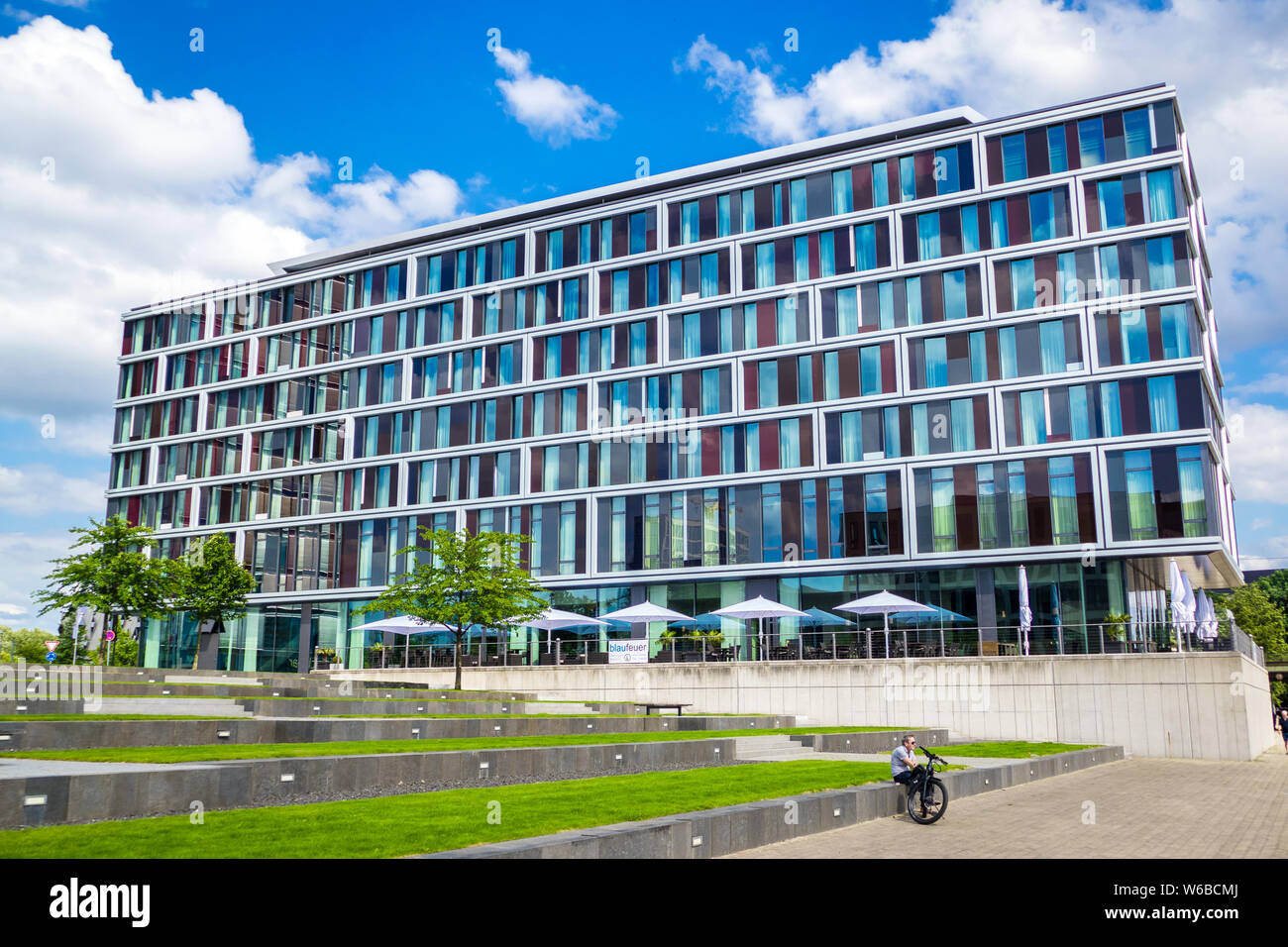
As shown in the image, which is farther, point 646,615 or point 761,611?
point 646,615

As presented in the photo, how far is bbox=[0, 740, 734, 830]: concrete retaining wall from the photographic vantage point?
35.0ft

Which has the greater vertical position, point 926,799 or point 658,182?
point 658,182

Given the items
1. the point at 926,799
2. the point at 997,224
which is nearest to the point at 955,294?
the point at 997,224

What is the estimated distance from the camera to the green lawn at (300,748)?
1456 cm

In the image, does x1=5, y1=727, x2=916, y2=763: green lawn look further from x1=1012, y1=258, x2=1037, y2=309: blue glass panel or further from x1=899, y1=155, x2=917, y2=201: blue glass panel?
x1=899, y1=155, x2=917, y2=201: blue glass panel

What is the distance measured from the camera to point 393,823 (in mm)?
11188

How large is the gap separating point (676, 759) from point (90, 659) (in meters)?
42.2

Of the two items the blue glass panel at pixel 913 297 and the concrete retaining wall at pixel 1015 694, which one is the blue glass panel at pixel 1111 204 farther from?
the concrete retaining wall at pixel 1015 694

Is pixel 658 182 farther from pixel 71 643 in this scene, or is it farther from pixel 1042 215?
pixel 71 643

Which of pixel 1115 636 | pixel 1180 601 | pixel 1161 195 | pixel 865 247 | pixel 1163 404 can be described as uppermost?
pixel 865 247

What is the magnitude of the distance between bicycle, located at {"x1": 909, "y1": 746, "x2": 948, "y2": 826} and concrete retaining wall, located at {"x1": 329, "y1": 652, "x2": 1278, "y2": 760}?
24.2 m

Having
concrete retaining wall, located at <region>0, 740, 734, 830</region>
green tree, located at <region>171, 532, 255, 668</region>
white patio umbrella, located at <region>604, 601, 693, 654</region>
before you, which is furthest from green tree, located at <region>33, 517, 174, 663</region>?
concrete retaining wall, located at <region>0, 740, 734, 830</region>

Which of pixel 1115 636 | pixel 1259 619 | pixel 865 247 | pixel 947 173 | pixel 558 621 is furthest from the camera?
pixel 1259 619

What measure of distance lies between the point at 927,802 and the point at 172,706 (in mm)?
14973
